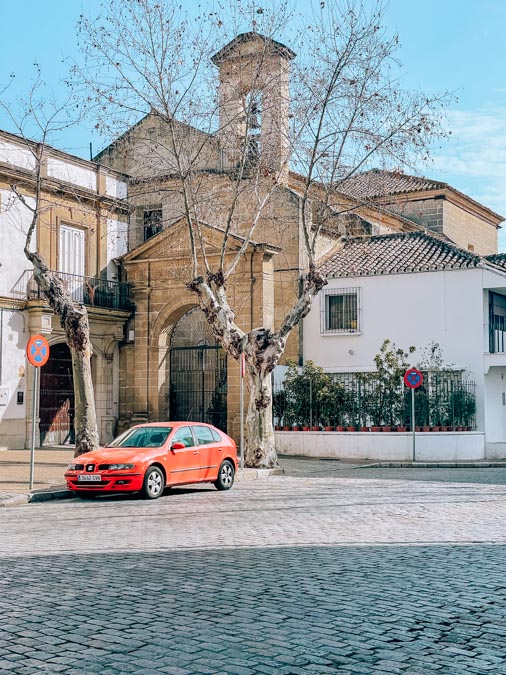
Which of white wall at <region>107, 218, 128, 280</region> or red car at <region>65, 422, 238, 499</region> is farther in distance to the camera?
white wall at <region>107, 218, 128, 280</region>

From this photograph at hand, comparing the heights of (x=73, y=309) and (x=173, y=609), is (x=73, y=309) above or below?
above

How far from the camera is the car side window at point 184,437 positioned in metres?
16.4

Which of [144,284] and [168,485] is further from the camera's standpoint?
[144,284]

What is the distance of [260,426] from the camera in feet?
70.8

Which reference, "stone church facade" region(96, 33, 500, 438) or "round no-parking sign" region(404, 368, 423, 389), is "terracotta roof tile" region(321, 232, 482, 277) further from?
"round no-parking sign" region(404, 368, 423, 389)

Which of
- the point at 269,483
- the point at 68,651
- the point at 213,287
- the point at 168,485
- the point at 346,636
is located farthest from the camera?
the point at 213,287

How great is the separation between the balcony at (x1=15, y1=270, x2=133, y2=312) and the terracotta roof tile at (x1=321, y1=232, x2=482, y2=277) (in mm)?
7371

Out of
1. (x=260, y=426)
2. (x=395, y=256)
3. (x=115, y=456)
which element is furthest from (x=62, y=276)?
(x=115, y=456)

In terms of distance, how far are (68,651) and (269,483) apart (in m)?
13.4

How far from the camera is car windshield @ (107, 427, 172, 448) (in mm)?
16231

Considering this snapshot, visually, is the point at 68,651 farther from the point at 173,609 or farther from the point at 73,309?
the point at 73,309

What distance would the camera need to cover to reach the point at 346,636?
6113 millimetres

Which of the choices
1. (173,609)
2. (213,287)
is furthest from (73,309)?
(173,609)

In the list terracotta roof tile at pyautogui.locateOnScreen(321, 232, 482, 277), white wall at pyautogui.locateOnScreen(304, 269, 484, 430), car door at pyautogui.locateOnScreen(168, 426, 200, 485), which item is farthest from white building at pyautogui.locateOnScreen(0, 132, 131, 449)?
car door at pyautogui.locateOnScreen(168, 426, 200, 485)
